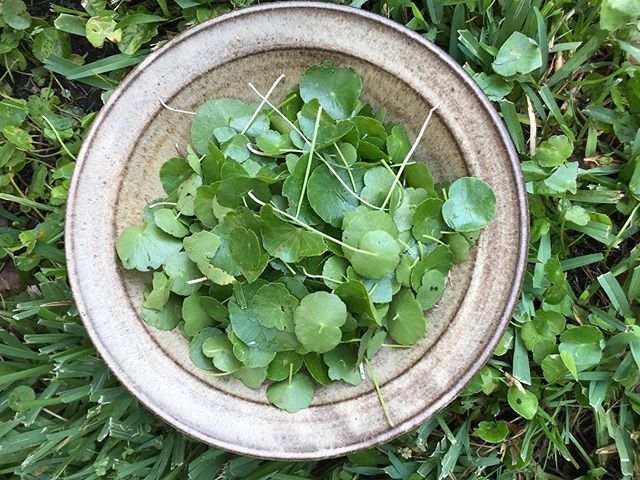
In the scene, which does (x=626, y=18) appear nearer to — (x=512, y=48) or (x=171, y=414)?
(x=512, y=48)

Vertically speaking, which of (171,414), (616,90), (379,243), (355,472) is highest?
(616,90)

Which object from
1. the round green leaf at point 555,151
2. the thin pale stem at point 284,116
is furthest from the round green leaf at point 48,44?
the round green leaf at point 555,151

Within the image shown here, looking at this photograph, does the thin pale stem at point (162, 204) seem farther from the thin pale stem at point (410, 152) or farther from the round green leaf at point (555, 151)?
the round green leaf at point (555, 151)

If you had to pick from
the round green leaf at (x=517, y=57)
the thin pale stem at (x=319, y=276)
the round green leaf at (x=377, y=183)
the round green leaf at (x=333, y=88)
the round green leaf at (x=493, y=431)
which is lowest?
the round green leaf at (x=493, y=431)

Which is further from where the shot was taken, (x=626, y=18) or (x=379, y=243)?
(x=626, y=18)

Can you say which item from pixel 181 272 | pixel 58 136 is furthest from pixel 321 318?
pixel 58 136

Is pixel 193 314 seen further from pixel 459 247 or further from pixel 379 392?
pixel 459 247

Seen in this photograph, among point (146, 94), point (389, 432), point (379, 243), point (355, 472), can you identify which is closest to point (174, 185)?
point (146, 94)
